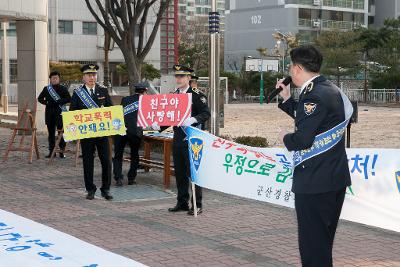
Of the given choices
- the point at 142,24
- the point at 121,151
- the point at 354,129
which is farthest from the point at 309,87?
the point at 354,129

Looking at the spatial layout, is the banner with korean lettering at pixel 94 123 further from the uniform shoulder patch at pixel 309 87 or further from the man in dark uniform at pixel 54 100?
the uniform shoulder patch at pixel 309 87

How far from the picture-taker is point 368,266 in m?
6.64

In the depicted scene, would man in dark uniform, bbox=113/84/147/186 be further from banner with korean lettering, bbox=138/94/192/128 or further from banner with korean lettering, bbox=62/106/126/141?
banner with korean lettering, bbox=138/94/192/128

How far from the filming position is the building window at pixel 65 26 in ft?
185

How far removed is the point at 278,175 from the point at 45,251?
116 inches

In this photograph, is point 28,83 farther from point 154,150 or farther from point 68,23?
point 68,23

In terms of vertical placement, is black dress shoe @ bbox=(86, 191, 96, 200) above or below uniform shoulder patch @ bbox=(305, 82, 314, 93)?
below

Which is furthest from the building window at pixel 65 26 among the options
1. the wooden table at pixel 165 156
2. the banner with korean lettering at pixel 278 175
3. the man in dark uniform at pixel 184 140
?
the banner with korean lettering at pixel 278 175

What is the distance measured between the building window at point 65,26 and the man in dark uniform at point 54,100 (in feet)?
141

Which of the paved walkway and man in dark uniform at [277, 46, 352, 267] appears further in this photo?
the paved walkway

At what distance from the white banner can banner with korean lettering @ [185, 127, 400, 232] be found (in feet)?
7.99

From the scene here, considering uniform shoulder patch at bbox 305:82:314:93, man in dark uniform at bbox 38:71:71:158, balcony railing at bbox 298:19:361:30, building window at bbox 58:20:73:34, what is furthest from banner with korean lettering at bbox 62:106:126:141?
balcony railing at bbox 298:19:361:30

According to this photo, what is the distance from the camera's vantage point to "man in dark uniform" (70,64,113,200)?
9938 millimetres

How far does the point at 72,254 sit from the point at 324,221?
6.86ft
